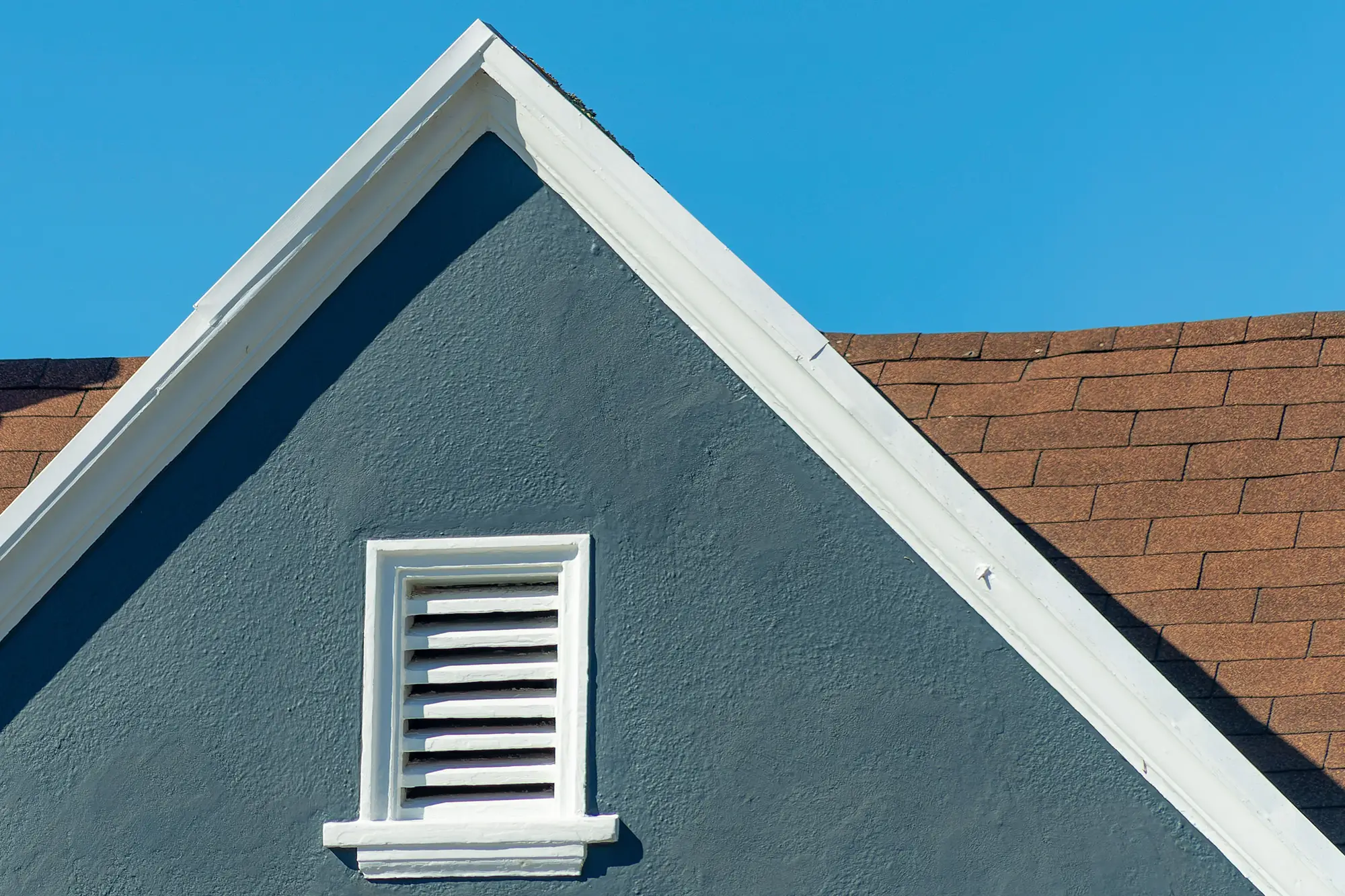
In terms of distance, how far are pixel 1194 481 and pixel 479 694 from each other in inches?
146

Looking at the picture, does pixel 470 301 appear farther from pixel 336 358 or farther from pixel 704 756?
pixel 704 756

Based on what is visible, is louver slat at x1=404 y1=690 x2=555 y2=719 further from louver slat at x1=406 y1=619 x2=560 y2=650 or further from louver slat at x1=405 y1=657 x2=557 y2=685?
louver slat at x1=406 y1=619 x2=560 y2=650

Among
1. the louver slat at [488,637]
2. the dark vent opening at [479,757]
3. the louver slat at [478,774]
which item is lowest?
the louver slat at [478,774]

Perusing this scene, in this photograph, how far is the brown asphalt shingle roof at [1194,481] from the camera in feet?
20.7

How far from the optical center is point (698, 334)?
521 centimetres

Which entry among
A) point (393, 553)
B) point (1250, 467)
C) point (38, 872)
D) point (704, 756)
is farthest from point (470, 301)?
point (1250, 467)

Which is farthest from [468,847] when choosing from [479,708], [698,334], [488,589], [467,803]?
[698,334]

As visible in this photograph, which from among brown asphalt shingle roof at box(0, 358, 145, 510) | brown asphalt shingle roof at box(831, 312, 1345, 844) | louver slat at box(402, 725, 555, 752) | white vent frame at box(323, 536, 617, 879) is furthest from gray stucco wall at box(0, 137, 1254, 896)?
brown asphalt shingle roof at box(0, 358, 145, 510)

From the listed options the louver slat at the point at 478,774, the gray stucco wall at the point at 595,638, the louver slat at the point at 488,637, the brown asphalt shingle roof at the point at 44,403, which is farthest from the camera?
the brown asphalt shingle roof at the point at 44,403

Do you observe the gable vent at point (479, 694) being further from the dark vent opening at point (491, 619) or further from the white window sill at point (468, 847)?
the white window sill at point (468, 847)

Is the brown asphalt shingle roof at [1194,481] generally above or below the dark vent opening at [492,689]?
above

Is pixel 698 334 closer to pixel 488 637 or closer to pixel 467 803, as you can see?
pixel 488 637

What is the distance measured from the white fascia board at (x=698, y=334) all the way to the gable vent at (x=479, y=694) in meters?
1.11

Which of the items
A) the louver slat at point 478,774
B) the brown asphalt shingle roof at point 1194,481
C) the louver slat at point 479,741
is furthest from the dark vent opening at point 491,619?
the brown asphalt shingle roof at point 1194,481
